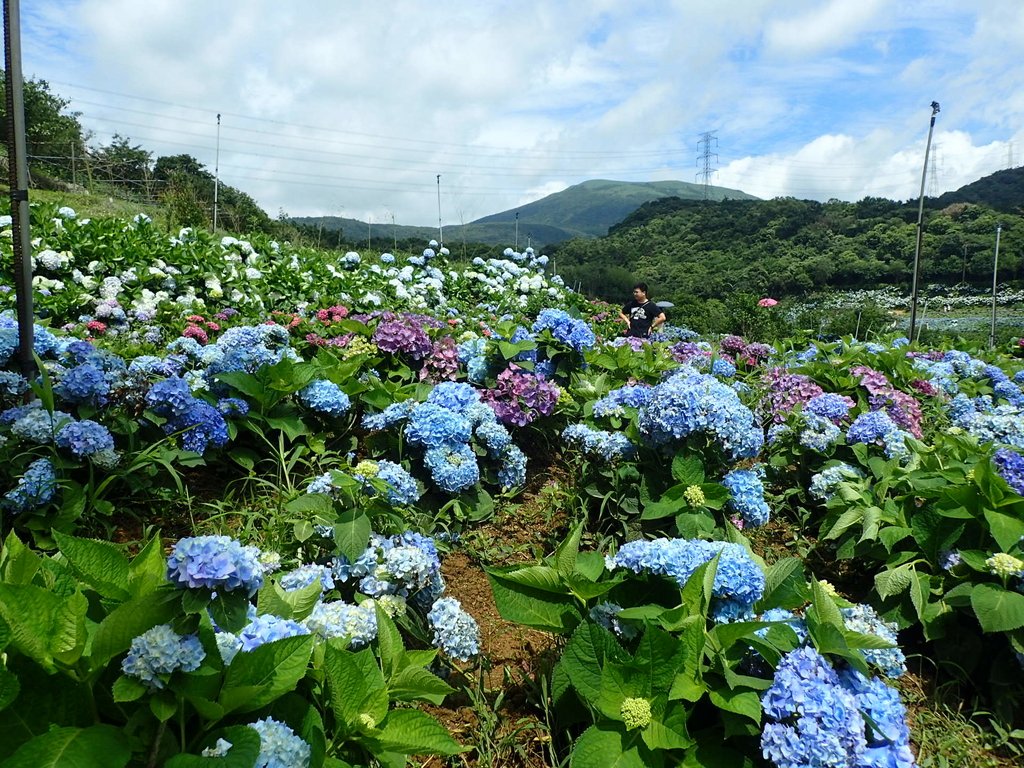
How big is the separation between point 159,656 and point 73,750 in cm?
16

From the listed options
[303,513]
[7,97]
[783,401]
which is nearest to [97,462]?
[303,513]

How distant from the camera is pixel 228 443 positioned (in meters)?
2.64

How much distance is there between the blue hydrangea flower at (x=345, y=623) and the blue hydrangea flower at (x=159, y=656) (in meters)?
0.54

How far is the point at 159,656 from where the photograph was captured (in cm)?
88

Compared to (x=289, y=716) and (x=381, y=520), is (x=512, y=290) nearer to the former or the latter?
(x=381, y=520)

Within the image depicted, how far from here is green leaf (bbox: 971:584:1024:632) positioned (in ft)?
5.95

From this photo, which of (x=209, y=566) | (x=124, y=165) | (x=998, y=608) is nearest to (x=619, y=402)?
(x=998, y=608)

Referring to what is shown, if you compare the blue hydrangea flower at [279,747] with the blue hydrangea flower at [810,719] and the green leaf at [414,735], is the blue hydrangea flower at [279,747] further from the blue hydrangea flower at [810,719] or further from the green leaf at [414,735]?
the blue hydrangea flower at [810,719]

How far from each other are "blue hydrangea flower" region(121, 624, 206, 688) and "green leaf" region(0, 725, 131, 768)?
9 cm

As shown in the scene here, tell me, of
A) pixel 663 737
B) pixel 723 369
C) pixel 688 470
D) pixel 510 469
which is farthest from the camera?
pixel 723 369

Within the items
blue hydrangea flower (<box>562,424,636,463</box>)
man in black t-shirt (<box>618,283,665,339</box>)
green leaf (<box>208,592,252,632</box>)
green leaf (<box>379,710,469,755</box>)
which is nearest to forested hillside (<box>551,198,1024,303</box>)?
man in black t-shirt (<box>618,283,665,339</box>)

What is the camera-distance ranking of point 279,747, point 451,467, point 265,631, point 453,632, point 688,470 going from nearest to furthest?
point 279,747 < point 265,631 < point 453,632 < point 688,470 < point 451,467

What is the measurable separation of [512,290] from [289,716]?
26.9 feet

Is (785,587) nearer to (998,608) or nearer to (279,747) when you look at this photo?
(998,608)
